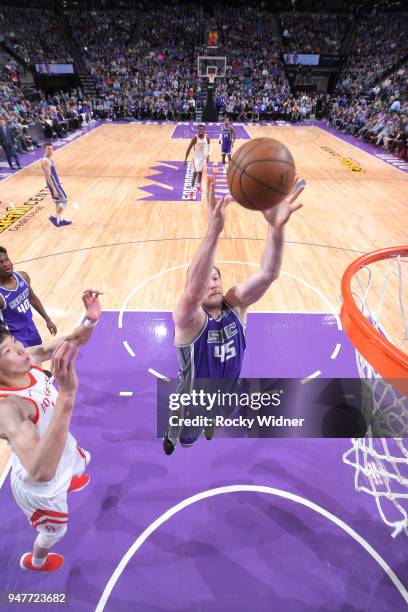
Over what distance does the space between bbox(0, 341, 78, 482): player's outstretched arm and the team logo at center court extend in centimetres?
860

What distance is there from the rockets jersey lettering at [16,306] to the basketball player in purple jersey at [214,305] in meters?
1.64

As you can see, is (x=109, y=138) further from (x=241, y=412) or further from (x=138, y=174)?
(x=241, y=412)

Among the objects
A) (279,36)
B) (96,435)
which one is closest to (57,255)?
(96,435)

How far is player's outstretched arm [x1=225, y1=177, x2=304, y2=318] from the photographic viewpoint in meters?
2.01

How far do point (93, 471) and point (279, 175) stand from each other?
285 centimetres

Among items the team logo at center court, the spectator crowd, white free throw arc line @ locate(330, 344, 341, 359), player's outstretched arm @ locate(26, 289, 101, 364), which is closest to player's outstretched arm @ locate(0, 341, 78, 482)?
player's outstretched arm @ locate(26, 289, 101, 364)

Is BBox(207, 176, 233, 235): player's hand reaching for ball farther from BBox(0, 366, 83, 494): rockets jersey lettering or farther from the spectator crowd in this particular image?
the spectator crowd

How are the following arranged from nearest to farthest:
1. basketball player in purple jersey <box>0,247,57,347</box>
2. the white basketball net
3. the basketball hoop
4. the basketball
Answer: the basketball, the white basketball net, basketball player in purple jersey <box>0,247,57,347</box>, the basketball hoop

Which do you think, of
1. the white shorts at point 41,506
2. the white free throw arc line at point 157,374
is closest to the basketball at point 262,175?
the white shorts at point 41,506

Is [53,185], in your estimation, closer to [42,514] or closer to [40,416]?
[40,416]

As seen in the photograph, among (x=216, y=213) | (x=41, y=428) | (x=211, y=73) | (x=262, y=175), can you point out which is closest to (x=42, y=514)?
(x=41, y=428)

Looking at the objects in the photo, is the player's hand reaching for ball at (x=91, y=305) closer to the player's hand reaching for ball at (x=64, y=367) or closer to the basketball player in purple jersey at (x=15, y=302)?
the player's hand reaching for ball at (x=64, y=367)

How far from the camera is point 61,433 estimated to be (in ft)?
5.33

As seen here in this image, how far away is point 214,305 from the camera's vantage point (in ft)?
8.57
